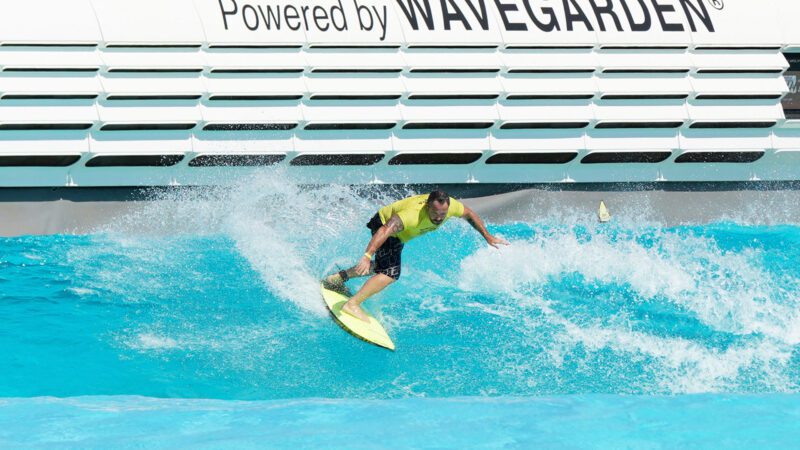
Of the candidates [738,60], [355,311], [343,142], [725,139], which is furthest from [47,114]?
[738,60]

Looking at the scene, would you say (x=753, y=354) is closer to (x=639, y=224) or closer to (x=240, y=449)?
(x=639, y=224)

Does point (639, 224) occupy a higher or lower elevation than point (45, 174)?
lower

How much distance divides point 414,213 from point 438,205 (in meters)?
0.28

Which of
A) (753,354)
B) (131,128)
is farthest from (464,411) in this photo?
(131,128)

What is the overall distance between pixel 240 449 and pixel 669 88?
7.21 meters

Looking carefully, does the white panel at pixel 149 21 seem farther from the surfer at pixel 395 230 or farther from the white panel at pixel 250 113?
the surfer at pixel 395 230

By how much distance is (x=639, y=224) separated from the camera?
1077 cm

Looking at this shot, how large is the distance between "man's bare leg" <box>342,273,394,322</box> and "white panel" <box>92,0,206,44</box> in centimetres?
346

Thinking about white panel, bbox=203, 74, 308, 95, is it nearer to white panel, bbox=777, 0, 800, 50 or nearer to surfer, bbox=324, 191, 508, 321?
surfer, bbox=324, 191, 508, 321

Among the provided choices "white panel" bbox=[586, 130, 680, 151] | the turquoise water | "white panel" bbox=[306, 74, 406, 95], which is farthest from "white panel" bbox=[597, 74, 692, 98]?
"white panel" bbox=[306, 74, 406, 95]

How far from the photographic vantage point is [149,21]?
30.6ft

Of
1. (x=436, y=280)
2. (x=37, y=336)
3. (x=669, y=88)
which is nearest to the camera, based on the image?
(x=37, y=336)

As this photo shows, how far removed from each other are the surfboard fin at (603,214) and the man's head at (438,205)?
4.00 meters

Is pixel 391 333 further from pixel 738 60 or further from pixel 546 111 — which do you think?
pixel 738 60
